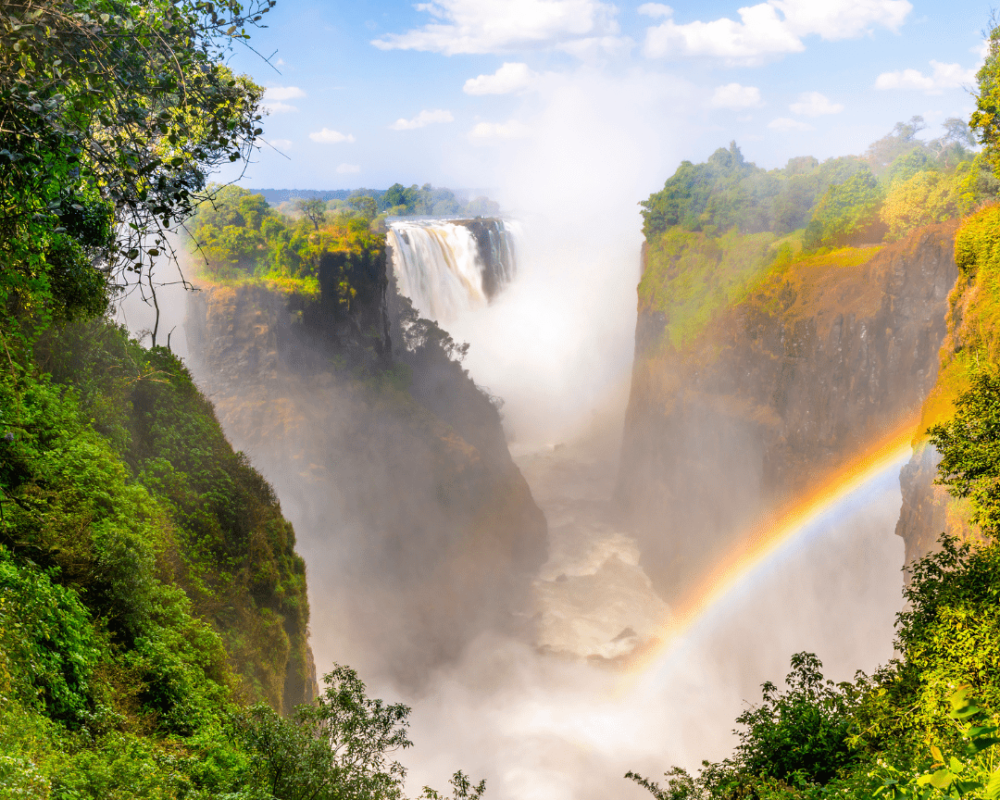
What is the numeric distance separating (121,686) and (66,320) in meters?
7.38

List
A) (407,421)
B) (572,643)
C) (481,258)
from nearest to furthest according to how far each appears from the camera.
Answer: (572,643) → (407,421) → (481,258)

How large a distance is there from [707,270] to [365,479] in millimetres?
28199

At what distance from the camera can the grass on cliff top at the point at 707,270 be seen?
4031 cm

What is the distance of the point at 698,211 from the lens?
162ft

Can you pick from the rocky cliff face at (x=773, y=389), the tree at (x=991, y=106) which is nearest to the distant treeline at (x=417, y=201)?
the rocky cliff face at (x=773, y=389)

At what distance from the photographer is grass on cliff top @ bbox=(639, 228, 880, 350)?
40312 millimetres

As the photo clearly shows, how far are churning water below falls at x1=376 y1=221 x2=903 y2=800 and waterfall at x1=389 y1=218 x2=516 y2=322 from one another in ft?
80.4

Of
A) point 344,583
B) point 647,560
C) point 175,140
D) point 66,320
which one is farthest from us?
point 647,560

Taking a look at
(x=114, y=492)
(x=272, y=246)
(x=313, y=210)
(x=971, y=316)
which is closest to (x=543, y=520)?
(x=272, y=246)

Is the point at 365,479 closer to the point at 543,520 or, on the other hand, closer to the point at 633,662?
the point at 543,520

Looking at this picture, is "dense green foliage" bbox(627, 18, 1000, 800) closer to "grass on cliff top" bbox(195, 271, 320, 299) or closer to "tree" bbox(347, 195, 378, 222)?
"grass on cliff top" bbox(195, 271, 320, 299)

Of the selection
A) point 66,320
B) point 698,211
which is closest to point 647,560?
point 698,211

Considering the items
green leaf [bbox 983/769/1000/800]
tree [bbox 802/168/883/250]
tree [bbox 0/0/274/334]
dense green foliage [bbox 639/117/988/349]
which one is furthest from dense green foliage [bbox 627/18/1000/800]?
tree [bbox 802/168/883/250]

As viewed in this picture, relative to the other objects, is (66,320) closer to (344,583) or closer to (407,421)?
(344,583)
